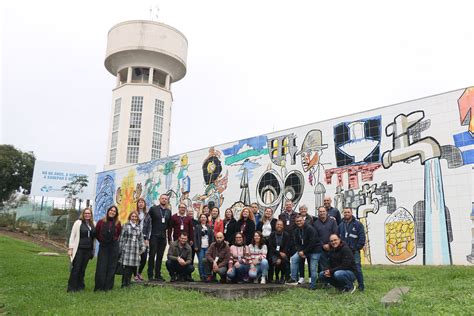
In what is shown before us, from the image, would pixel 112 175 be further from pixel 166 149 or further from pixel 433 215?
pixel 433 215

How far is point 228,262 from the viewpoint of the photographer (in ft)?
32.3

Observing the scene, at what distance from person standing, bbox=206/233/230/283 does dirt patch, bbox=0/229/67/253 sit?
1956 centimetres

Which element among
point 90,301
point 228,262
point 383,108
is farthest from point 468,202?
point 90,301

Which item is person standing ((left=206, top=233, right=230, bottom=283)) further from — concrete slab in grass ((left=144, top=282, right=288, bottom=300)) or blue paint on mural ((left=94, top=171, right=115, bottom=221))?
blue paint on mural ((left=94, top=171, right=115, bottom=221))

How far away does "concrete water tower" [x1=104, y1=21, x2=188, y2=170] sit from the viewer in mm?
34812

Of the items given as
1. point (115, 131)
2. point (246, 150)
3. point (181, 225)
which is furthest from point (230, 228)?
point (115, 131)

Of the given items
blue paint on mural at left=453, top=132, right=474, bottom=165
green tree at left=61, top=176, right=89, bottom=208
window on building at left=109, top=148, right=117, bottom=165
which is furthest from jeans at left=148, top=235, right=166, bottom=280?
green tree at left=61, top=176, right=89, bottom=208

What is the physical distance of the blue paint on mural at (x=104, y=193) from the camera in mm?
32438

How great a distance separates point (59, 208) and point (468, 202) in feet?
103

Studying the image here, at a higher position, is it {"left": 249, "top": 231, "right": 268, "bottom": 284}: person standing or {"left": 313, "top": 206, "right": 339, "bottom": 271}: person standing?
{"left": 313, "top": 206, "right": 339, "bottom": 271}: person standing

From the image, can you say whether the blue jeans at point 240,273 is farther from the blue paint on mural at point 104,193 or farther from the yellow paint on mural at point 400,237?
the blue paint on mural at point 104,193

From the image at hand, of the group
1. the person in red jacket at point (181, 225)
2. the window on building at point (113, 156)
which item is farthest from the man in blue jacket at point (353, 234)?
the window on building at point (113, 156)

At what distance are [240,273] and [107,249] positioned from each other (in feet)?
9.66

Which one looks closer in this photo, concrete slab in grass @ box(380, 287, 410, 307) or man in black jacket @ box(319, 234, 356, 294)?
concrete slab in grass @ box(380, 287, 410, 307)
